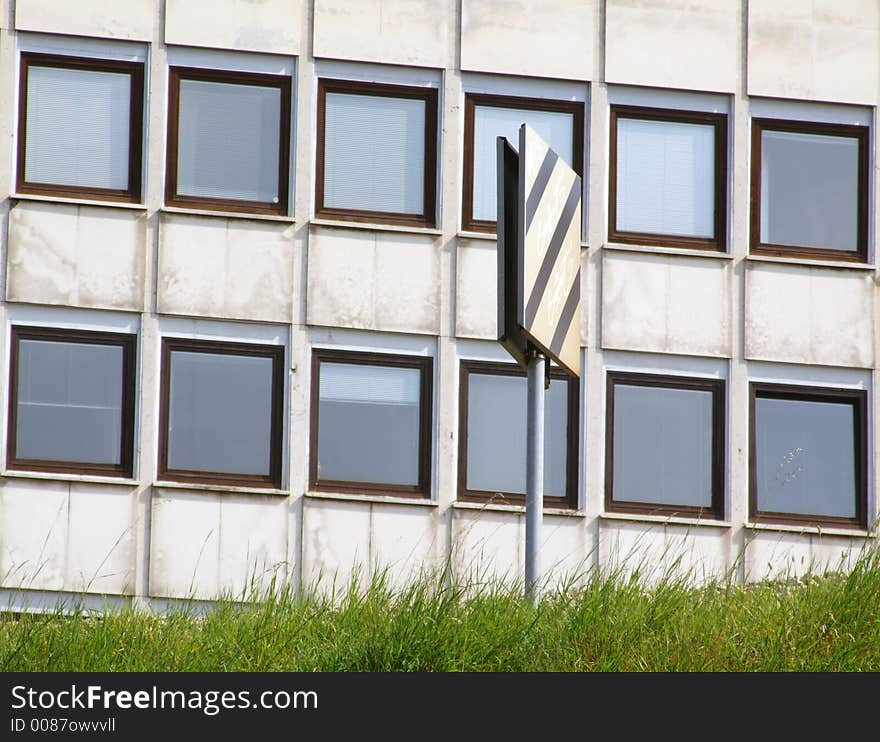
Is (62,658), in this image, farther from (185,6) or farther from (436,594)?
(185,6)

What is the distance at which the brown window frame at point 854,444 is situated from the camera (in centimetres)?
2044

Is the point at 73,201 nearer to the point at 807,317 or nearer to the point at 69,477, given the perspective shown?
the point at 69,477

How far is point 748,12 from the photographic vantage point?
20641 mm

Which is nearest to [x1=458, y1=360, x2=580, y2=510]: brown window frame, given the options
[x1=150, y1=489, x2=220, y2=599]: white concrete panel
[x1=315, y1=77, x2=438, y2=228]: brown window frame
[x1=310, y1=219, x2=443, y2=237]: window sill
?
[x1=310, y1=219, x2=443, y2=237]: window sill

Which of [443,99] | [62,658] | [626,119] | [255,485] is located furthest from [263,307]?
[62,658]

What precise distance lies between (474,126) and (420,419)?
11.4ft

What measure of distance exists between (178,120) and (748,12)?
22.3 feet

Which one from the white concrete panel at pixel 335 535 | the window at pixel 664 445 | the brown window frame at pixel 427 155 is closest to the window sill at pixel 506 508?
the window at pixel 664 445

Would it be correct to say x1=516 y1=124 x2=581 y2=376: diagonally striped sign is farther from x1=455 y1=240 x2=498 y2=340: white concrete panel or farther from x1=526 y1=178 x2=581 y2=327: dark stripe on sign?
x1=455 y1=240 x2=498 y2=340: white concrete panel

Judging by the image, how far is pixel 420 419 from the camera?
19844 mm

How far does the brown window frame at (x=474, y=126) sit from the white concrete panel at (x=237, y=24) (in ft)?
7.02

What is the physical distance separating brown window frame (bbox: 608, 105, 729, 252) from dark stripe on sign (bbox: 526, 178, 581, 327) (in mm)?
10479

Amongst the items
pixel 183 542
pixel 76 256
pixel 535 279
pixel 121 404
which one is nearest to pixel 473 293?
pixel 121 404

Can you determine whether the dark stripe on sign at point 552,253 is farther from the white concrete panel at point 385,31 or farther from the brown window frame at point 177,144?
the white concrete panel at point 385,31
